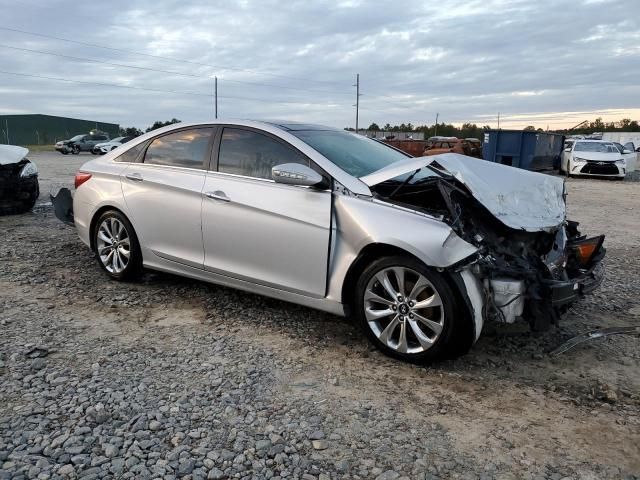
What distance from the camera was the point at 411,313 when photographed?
3518 millimetres

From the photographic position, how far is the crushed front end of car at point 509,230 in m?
3.41

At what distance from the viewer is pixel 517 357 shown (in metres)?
3.78

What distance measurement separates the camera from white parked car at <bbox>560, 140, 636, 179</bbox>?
64.6 ft

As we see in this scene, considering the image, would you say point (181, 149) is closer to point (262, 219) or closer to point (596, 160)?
point (262, 219)

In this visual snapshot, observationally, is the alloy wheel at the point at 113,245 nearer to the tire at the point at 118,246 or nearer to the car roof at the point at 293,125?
the tire at the point at 118,246

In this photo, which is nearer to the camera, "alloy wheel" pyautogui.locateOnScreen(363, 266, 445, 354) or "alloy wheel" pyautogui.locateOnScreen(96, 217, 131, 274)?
"alloy wheel" pyautogui.locateOnScreen(363, 266, 445, 354)

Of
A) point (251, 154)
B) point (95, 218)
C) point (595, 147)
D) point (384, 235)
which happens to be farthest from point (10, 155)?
point (595, 147)

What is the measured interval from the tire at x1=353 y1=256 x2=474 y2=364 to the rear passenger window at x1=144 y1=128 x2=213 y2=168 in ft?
6.26

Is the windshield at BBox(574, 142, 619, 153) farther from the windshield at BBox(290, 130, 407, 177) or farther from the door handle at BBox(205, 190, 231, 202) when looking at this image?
the door handle at BBox(205, 190, 231, 202)

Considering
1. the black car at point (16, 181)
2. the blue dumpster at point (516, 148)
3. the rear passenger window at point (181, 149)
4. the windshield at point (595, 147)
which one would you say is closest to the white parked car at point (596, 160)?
the windshield at point (595, 147)

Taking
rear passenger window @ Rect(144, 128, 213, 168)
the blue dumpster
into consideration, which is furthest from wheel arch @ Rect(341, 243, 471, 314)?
the blue dumpster

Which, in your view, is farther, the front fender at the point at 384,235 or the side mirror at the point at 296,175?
the side mirror at the point at 296,175

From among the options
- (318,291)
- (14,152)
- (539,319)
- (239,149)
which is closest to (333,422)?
(318,291)

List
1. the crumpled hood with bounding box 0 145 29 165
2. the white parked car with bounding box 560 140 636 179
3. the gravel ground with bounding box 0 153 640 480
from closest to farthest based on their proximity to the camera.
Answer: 1. the gravel ground with bounding box 0 153 640 480
2. the crumpled hood with bounding box 0 145 29 165
3. the white parked car with bounding box 560 140 636 179
